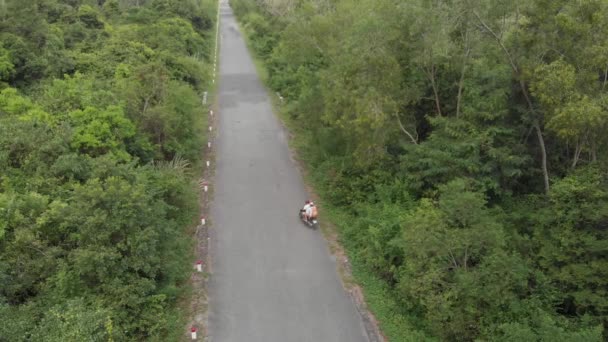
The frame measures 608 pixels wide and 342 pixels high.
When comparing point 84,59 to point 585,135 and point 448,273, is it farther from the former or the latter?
point 585,135

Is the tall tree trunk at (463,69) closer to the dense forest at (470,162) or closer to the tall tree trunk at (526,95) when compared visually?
the dense forest at (470,162)

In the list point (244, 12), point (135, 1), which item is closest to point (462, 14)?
point (135, 1)

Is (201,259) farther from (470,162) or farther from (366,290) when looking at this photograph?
(470,162)

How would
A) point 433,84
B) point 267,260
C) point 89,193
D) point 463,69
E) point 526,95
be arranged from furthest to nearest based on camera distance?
point 433,84, point 463,69, point 267,260, point 526,95, point 89,193

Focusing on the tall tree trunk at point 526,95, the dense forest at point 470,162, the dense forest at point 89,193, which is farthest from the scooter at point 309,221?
the tall tree trunk at point 526,95

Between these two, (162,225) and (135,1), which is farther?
(135,1)

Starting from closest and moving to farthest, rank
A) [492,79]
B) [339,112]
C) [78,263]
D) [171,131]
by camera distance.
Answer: [78,263] < [492,79] < [339,112] < [171,131]

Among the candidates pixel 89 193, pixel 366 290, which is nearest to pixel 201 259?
pixel 89 193
